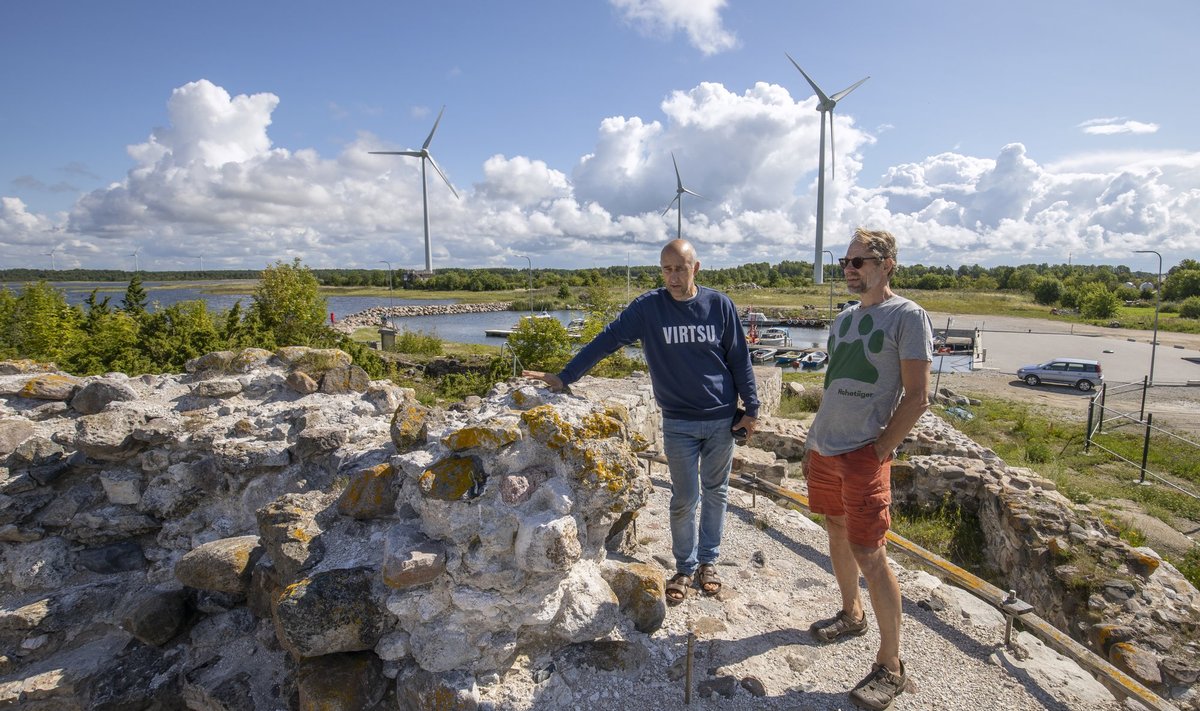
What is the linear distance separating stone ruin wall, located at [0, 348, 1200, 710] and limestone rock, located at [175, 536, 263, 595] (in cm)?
1

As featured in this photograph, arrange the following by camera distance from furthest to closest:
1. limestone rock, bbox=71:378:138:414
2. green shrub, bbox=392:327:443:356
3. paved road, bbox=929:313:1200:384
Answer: paved road, bbox=929:313:1200:384 < green shrub, bbox=392:327:443:356 < limestone rock, bbox=71:378:138:414

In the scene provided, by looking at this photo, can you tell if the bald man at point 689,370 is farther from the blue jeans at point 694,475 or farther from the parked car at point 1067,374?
the parked car at point 1067,374

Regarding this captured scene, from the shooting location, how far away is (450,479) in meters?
2.91

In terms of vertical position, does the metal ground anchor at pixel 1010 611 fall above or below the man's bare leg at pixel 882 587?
below

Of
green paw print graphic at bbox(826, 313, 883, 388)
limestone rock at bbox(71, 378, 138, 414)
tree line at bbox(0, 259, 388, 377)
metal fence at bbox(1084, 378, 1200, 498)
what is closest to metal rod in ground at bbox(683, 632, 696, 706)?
green paw print graphic at bbox(826, 313, 883, 388)

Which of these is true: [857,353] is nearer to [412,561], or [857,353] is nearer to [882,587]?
[882,587]

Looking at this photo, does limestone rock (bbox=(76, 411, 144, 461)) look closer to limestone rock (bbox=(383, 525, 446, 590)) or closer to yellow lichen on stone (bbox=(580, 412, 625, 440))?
limestone rock (bbox=(383, 525, 446, 590))

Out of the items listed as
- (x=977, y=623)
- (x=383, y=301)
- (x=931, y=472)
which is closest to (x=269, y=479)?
(x=977, y=623)

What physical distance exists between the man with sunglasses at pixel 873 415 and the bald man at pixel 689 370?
1.97 ft

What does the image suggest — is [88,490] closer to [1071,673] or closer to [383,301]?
[1071,673]

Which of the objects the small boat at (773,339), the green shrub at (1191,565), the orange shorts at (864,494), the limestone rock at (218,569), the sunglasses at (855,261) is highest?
the sunglasses at (855,261)

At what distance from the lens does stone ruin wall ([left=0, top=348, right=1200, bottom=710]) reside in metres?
2.84

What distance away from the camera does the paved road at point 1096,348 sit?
2764 cm

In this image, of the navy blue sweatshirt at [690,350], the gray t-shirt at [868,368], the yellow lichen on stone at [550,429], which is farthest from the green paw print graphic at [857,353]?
the yellow lichen on stone at [550,429]
